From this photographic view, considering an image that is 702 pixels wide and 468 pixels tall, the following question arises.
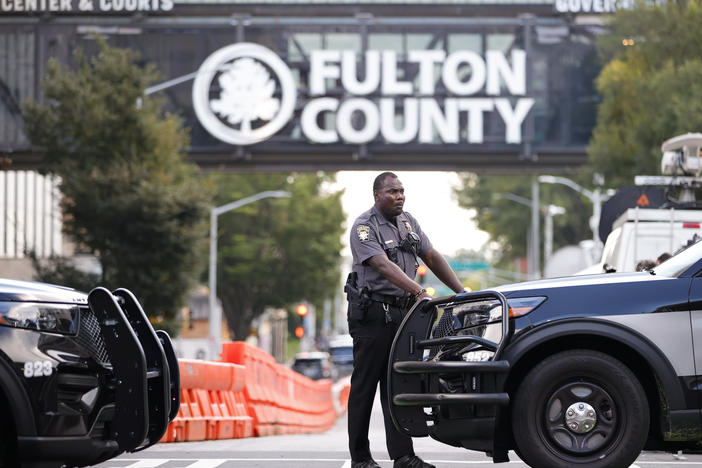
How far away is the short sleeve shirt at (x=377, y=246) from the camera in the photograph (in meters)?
8.52

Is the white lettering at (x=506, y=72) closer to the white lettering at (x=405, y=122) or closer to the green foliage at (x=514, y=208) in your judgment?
the white lettering at (x=405, y=122)

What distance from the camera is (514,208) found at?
223ft

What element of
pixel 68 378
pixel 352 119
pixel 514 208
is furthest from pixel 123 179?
pixel 514 208

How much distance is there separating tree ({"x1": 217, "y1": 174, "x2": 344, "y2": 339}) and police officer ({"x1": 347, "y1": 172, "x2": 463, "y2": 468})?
46258mm

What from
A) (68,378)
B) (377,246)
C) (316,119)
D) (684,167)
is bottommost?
(68,378)

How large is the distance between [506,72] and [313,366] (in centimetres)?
2290

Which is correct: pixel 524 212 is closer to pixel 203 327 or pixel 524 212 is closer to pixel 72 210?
pixel 203 327

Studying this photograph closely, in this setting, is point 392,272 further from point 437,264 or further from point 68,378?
point 68,378

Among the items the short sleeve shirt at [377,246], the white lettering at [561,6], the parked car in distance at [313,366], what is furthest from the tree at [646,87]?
the parked car in distance at [313,366]

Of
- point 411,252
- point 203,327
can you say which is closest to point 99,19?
point 411,252

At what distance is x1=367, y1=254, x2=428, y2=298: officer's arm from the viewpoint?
829 centimetres

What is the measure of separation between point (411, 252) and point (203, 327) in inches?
2826

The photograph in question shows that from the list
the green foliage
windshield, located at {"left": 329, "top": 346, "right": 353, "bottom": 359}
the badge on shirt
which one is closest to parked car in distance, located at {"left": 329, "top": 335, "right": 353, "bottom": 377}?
windshield, located at {"left": 329, "top": 346, "right": 353, "bottom": 359}

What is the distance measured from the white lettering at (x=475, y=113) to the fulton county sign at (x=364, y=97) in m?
0.03
